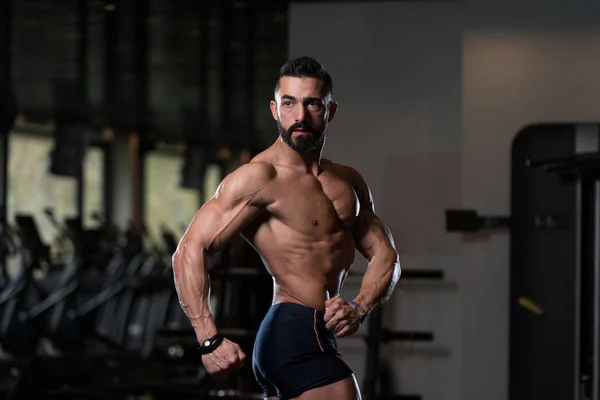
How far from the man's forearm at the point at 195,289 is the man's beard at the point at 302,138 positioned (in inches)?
13.6

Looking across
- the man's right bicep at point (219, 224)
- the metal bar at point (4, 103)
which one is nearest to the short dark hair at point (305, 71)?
the man's right bicep at point (219, 224)

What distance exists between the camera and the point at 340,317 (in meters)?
2.84

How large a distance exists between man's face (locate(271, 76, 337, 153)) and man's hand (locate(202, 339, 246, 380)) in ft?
1.66

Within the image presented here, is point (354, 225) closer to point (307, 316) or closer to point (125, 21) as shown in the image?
point (307, 316)

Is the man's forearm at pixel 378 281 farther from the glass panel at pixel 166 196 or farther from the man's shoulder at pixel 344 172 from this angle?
the glass panel at pixel 166 196

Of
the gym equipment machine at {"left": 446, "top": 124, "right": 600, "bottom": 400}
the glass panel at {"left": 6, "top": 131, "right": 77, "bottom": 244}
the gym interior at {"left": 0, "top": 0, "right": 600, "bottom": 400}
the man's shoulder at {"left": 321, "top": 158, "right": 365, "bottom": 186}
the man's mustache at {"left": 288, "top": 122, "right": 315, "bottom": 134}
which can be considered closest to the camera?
the man's mustache at {"left": 288, "top": 122, "right": 315, "bottom": 134}

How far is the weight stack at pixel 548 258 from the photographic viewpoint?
570 centimetres

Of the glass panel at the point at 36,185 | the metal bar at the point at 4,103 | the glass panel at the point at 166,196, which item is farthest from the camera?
the glass panel at the point at 166,196

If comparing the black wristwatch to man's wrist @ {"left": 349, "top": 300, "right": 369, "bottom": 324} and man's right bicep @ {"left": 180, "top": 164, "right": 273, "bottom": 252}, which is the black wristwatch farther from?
man's wrist @ {"left": 349, "top": 300, "right": 369, "bottom": 324}

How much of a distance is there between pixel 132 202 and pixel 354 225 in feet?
40.9

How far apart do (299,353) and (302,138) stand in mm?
521

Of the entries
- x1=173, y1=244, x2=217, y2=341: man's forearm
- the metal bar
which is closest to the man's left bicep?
x1=173, y1=244, x2=217, y2=341: man's forearm

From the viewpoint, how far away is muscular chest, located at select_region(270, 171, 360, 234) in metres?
2.97

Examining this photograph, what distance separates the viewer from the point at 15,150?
13.2m
